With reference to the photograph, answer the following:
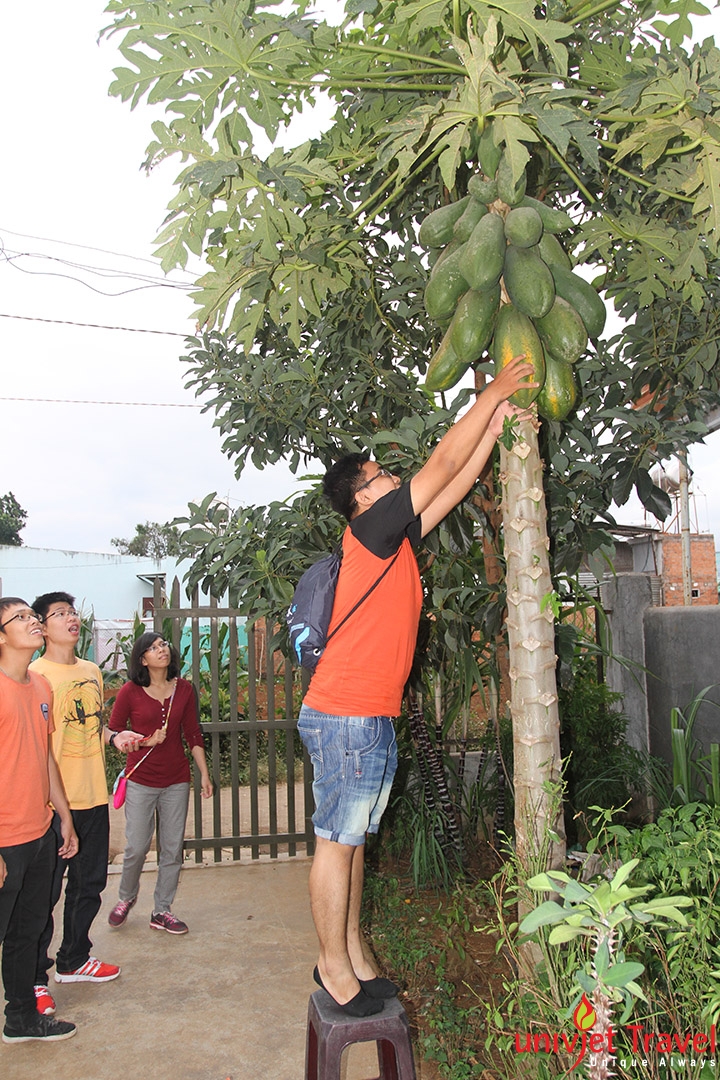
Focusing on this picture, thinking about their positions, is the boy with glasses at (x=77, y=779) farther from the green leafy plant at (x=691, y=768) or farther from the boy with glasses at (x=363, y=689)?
the green leafy plant at (x=691, y=768)

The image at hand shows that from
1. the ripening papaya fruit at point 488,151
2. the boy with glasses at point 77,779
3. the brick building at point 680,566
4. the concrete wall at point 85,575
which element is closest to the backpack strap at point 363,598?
the ripening papaya fruit at point 488,151

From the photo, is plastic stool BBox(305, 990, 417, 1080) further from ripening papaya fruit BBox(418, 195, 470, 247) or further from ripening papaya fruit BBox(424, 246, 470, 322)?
ripening papaya fruit BBox(418, 195, 470, 247)

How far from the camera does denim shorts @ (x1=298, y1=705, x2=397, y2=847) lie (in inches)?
94.1

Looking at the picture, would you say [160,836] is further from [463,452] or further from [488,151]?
[488,151]

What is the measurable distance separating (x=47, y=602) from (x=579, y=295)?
296 centimetres

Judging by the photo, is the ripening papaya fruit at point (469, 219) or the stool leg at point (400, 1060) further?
the stool leg at point (400, 1060)

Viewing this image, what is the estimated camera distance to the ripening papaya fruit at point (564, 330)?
7.16 feet

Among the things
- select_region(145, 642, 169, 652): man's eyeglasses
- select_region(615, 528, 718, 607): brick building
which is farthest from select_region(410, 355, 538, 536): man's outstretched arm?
select_region(615, 528, 718, 607): brick building

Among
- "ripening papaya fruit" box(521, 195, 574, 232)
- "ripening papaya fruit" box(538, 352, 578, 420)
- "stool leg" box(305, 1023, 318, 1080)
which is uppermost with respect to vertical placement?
"ripening papaya fruit" box(521, 195, 574, 232)

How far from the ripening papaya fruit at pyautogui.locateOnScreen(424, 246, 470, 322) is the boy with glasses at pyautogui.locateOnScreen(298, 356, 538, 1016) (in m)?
0.27

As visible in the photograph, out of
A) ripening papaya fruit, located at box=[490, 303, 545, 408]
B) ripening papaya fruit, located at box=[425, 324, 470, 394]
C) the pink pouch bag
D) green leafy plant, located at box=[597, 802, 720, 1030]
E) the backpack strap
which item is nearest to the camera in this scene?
green leafy plant, located at box=[597, 802, 720, 1030]

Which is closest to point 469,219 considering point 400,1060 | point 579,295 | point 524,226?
point 524,226

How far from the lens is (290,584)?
4.11 metres

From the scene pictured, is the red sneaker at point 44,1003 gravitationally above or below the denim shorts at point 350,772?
below
